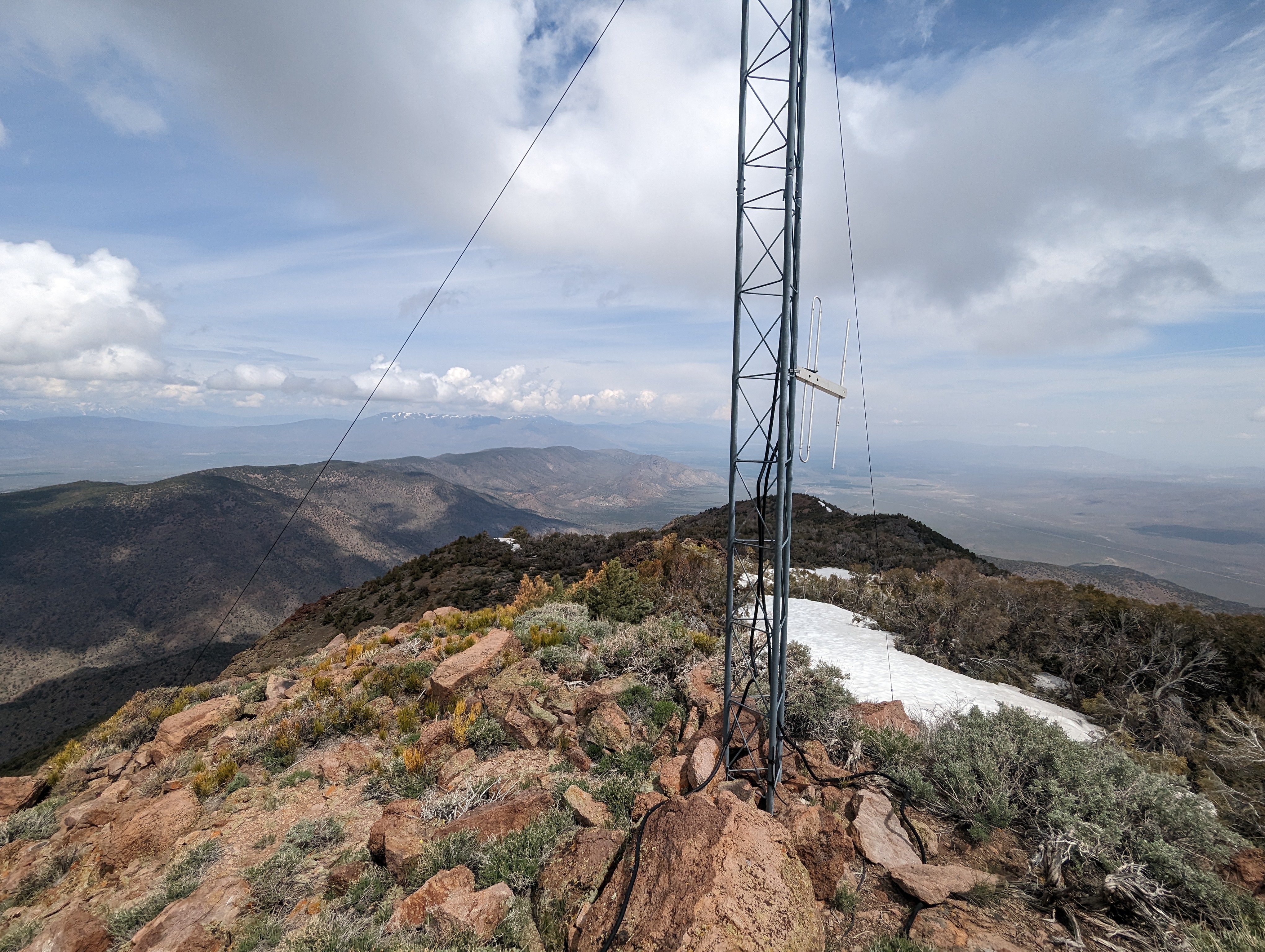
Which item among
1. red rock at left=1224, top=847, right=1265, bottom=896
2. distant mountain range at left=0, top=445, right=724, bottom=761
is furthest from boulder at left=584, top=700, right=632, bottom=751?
distant mountain range at left=0, top=445, right=724, bottom=761

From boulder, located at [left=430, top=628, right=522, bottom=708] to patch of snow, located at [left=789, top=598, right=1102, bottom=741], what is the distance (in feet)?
18.9

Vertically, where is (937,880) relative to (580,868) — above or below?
above

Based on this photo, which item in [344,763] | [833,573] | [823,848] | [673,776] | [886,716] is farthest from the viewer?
[833,573]

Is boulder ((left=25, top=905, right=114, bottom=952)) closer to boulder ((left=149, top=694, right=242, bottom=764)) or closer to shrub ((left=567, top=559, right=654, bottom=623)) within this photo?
boulder ((left=149, top=694, right=242, bottom=764))

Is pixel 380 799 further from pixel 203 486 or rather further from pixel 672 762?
pixel 203 486

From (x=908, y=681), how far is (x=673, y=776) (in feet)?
16.1

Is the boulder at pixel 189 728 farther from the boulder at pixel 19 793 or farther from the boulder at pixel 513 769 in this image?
the boulder at pixel 513 769

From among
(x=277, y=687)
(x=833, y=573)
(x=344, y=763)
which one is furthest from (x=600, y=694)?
(x=833, y=573)

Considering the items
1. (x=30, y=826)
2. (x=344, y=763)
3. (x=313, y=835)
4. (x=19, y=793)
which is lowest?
(x=19, y=793)

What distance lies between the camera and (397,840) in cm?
456

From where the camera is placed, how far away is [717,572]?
12508mm

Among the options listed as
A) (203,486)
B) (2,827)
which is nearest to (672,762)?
(2,827)

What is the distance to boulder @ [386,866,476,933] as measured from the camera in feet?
12.1

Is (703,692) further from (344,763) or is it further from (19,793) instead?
(19,793)
